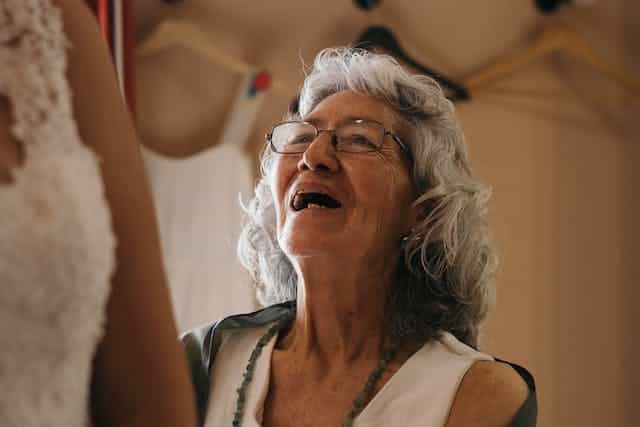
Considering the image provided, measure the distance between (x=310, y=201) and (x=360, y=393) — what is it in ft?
1.12

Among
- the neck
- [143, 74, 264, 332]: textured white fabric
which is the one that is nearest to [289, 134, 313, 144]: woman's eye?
the neck

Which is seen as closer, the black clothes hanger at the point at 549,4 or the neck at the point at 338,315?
the neck at the point at 338,315

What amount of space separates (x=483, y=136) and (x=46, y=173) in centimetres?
227

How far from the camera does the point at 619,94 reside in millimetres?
2457

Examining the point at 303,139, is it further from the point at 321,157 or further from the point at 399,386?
the point at 399,386

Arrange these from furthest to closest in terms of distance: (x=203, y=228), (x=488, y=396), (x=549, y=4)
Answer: (x=549, y=4), (x=203, y=228), (x=488, y=396)

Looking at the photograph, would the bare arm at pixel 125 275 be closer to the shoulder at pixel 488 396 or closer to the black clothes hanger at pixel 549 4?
the shoulder at pixel 488 396

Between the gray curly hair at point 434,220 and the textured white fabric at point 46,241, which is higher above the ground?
the textured white fabric at point 46,241

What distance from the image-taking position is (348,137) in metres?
1.37

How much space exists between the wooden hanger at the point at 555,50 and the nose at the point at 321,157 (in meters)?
1.15

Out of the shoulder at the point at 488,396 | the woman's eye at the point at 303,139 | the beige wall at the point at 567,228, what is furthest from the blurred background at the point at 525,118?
the shoulder at the point at 488,396

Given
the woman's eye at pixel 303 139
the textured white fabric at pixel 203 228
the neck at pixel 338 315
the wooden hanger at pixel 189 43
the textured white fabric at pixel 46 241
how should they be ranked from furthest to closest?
the wooden hanger at pixel 189 43 → the textured white fabric at pixel 203 228 → the woman's eye at pixel 303 139 → the neck at pixel 338 315 → the textured white fabric at pixel 46 241

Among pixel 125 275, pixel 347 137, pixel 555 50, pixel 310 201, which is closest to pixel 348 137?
Answer: pixel 347 137

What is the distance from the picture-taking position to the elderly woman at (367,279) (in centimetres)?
121
